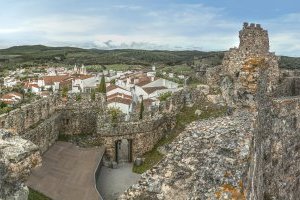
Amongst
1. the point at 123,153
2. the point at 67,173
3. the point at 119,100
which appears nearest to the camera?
the point at 67,173

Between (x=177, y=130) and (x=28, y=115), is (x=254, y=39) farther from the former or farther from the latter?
(x=28, y=115)

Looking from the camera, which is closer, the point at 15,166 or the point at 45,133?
the point at 15,166

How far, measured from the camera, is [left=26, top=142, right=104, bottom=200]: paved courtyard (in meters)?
18.1

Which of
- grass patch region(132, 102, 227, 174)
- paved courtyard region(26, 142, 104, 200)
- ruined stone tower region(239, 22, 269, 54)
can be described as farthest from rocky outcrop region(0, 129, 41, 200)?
grass patch region(132, 102, 227, 174)

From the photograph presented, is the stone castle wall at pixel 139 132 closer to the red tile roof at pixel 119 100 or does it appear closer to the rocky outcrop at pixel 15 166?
the rocky outcrop at pixel 15 166

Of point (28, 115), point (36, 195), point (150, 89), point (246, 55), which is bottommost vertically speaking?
point (150, 89)

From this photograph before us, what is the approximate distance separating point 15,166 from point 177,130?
1708cm

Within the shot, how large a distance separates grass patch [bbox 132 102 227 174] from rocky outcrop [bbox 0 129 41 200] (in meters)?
14.6

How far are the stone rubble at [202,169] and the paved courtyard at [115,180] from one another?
12.6m

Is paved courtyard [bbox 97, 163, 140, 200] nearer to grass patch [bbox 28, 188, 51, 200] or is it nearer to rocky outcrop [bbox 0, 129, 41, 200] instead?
grass patch [bbox 28, 188, 51, 200]

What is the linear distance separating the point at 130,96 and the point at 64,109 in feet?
129

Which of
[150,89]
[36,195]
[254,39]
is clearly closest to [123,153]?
[36,195]

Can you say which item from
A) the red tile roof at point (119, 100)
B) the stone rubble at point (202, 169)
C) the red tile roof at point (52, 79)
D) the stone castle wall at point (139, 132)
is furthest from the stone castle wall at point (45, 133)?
the red tile roof at point (52, 79)

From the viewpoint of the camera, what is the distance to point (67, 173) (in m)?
20.4
